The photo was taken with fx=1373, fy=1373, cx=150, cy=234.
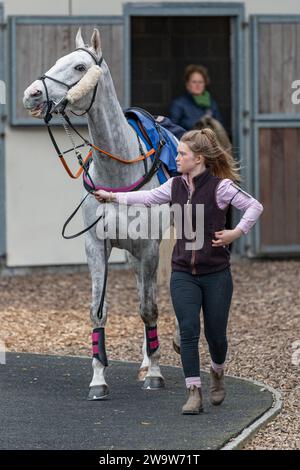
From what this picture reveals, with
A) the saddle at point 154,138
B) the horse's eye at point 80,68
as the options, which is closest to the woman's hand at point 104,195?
the horse's eye at point 80,68

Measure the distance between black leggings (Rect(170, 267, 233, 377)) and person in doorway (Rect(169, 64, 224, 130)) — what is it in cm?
644

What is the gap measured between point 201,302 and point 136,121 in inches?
63.7

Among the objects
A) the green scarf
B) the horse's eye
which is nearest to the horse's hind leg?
the horse's eye

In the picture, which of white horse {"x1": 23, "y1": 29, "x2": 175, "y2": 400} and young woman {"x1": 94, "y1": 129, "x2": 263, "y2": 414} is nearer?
young woman {"x1": 94, "y1": 129, "x2": 263, "y2": 414}

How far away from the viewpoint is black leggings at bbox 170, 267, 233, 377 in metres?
7.25

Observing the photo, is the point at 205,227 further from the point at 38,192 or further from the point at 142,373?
the point at 38,192

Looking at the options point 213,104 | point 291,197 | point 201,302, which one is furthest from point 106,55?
point 201,302

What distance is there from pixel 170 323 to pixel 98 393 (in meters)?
3.01

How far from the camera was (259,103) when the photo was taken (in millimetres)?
13516

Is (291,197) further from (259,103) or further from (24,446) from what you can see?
(24,446)

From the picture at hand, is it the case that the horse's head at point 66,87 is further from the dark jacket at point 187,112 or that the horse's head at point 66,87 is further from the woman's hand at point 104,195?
the dark jacket at point 187,112

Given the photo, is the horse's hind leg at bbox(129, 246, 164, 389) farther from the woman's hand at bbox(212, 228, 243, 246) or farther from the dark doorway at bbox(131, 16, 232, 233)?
the dark doorway at bbox(131, 16, 232, 233)
